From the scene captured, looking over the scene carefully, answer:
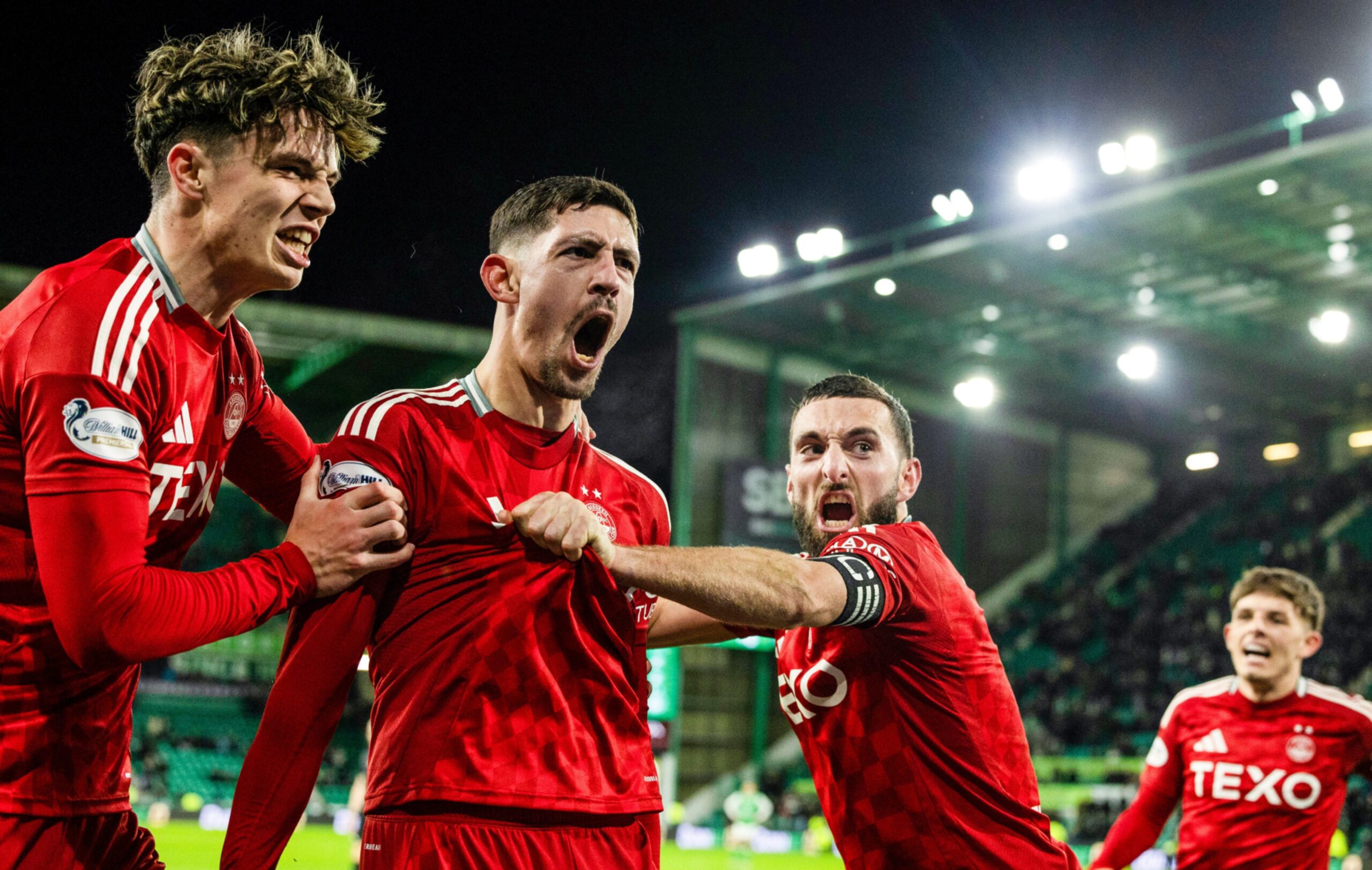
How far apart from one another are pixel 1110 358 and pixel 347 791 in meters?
19.7

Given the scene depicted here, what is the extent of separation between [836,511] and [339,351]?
6980mm

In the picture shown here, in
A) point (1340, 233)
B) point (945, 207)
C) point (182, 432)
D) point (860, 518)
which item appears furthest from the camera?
point (1340, 233)

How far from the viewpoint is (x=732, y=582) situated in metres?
3.25

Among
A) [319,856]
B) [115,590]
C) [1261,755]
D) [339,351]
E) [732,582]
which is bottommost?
[319,856]

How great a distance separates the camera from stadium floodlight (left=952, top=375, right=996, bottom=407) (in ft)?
98.2

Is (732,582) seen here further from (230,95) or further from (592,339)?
(230,95)

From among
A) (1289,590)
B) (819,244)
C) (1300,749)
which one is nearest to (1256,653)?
(1289,590)

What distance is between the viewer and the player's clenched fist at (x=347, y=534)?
279 centimetres

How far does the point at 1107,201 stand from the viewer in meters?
20.8

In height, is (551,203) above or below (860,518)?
above

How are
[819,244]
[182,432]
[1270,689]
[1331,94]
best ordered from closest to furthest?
[182,432], [1270,689], [1331,94], [819,244]

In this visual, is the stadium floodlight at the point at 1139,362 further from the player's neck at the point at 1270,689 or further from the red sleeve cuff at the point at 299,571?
the red sleeve cuff at the point at 299,571

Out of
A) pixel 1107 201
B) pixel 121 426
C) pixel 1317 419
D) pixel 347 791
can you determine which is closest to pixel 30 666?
pixel 121 426

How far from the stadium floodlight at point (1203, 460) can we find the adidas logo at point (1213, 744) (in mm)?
30116
